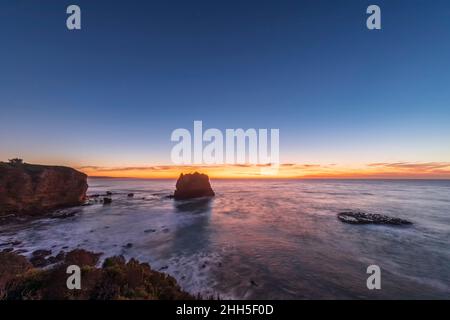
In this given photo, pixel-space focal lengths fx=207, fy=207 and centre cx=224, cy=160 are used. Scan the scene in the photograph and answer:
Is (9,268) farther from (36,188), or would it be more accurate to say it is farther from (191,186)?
(191,186)

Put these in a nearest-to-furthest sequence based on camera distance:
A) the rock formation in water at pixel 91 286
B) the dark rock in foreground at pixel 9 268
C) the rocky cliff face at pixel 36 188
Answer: the rock formation in water at pixel 91 286 → the dark rock in foreground at pixel 9 268 → the rocky cliff face at pixel 36 188

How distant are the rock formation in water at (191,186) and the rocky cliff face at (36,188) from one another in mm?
29053

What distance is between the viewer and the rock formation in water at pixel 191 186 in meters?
72.3

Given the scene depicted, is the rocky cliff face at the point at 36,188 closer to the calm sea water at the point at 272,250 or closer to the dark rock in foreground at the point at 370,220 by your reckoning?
A: the calm sea water at the point at 272,250

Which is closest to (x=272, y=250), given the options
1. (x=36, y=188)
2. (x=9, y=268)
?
(x=9, y=268)

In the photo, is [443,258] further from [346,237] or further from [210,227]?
[210,227]

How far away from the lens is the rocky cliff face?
121ft

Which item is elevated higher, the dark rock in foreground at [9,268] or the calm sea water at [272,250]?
the dark rock in foreground at [9,268]

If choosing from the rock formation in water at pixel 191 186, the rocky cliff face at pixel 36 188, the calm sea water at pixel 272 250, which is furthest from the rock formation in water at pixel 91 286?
the rock formation in water at pixel 191 186

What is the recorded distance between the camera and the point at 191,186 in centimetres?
7344

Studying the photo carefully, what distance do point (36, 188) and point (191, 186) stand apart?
41423mm

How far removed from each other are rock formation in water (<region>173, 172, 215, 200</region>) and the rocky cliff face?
2905 centimetres
